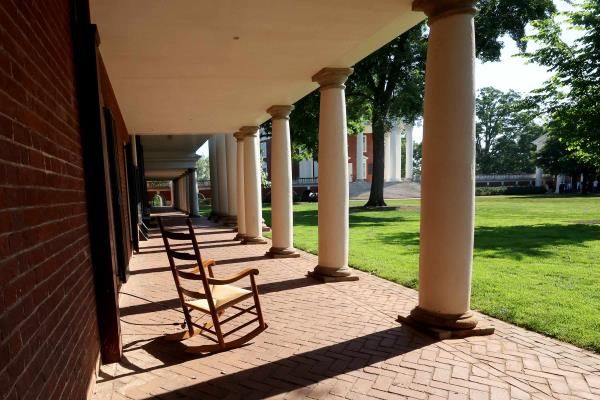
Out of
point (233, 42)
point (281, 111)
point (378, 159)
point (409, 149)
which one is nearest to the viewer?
point (233, 42)

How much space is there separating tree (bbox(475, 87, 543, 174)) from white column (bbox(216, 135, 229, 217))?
52.9 m

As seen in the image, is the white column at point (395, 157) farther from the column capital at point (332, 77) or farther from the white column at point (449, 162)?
the white column at point (449, 162)

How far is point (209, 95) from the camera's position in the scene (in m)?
7.75

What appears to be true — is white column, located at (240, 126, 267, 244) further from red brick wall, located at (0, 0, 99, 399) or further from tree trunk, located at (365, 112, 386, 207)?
tree trunk, located at (365, 112, 386, 207)

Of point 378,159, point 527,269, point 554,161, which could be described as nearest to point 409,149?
point 554,161

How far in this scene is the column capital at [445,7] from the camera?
3746 mm

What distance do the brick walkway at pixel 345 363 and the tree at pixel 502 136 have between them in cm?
6325

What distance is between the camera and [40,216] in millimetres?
1933

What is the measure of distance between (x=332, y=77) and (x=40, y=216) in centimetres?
495

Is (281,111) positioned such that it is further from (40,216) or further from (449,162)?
(40,216)

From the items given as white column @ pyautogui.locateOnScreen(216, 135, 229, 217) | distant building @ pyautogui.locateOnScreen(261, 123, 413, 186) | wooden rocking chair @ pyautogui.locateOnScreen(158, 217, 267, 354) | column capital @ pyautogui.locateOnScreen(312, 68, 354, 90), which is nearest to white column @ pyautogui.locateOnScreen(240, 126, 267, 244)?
column capital @ pyautogui.locateOnScreen(312, 68, 354, 90)

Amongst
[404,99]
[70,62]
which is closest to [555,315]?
[70,62]

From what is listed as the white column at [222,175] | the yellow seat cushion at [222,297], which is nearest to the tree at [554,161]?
the white column at [222,175]

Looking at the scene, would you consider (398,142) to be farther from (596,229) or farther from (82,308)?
(82,308)
